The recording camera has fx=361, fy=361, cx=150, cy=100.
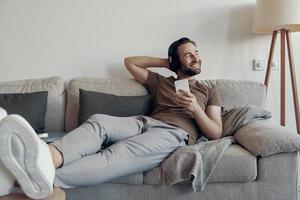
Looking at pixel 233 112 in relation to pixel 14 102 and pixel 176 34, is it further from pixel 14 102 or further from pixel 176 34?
Result: pixel 14 102

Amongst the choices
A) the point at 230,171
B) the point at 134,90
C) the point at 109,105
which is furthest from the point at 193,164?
the point at 134,90

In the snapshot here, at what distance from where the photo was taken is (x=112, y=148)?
172cm

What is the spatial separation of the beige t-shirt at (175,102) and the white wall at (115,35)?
469mm

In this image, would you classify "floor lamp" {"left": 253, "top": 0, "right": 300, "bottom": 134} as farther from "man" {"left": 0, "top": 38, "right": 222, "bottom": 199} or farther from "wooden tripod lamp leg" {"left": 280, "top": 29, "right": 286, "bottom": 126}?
"man" {"left": 0, "top": 38, "right": 222, "bottom": 199}

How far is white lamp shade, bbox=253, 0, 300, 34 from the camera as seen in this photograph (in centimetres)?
235

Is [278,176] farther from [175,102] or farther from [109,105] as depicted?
[109,105]

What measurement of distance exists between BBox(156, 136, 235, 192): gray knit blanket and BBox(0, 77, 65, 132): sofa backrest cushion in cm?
95

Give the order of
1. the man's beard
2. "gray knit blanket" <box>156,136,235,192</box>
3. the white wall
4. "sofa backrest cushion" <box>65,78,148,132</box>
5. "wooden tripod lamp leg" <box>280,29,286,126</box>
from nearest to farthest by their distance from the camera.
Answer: "gray knit blanket" <box>156,136,235,192</box> < the man's beard < "sofa backrest cushion" <box>65,78,148,132</box> < "wooden tripod lamp leg" <box>280,29,286,126</box> < the white wall

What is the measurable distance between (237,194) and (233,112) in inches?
22.6

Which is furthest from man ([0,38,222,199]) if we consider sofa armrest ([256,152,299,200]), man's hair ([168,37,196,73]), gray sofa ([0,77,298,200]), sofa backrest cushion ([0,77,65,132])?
sofa backrest cushion ([0,77,65,132])

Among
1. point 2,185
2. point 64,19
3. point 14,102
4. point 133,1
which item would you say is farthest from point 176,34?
point 2,185

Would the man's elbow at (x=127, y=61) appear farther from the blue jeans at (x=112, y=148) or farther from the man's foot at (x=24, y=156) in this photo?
the man's foot at (x=24, y=156)

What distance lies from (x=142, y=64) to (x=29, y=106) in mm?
798

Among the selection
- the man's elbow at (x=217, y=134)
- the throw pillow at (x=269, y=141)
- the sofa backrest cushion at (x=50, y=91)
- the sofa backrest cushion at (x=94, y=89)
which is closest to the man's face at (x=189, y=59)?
the sofa backrest cushion at (x=94, y=89)
